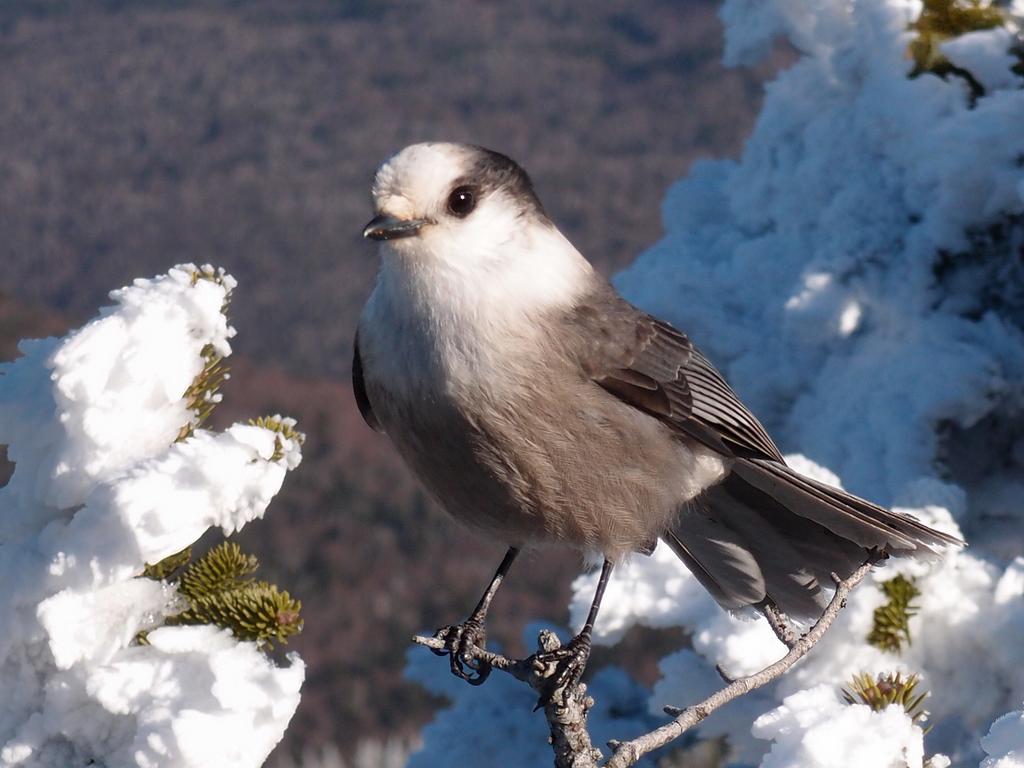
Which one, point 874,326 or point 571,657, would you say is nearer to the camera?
point 571,657

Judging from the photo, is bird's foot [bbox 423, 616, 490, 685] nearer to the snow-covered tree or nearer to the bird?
the bird

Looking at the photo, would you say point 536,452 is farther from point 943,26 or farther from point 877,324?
point 943,26

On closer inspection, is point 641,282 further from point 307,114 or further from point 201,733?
point 307,114

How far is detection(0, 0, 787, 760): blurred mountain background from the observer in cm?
688

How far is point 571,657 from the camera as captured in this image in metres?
2.65

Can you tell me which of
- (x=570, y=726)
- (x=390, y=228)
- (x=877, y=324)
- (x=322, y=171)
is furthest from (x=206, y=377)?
(x=322, y=171)

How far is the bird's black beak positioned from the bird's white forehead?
0.01 meters

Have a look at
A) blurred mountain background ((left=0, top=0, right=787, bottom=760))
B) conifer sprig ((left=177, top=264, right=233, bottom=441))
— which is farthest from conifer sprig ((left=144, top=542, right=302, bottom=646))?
blurred mountain background ((left=0, top=0, right=787, bottom=760))

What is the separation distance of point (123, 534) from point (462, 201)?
1.01 metres

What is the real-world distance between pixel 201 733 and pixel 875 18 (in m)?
3.00

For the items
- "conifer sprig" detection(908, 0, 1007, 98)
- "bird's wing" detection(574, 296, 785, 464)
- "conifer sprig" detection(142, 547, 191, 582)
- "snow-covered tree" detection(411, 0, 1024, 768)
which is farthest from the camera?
"conifer sprig" detection(908, 0, 1007, 98)

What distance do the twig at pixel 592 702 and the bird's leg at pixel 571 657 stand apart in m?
0.01

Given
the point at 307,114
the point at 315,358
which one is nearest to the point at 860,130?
the point at 315,358

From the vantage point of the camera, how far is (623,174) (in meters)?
11.5
